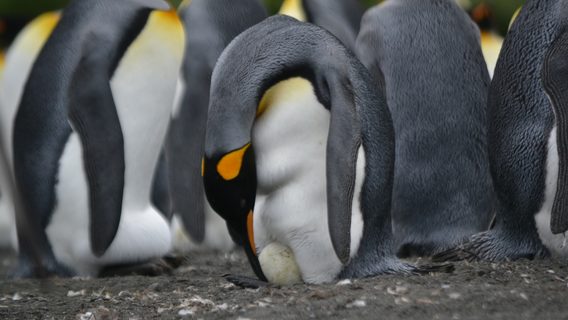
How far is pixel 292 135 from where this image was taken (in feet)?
12.7

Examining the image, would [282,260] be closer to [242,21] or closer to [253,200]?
[253,200]

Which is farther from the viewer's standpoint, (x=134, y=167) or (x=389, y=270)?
(x=134, y=167)

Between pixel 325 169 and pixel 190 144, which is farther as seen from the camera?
pixel 190 144

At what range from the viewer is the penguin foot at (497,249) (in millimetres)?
4289

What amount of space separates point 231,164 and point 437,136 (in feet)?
5.09

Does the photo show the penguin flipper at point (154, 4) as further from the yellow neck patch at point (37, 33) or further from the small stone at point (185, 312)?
the small stone at point (185, 312)

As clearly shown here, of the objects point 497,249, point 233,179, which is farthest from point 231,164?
point 497,249

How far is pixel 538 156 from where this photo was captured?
4238 mm

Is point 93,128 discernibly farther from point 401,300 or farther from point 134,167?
point 401,300

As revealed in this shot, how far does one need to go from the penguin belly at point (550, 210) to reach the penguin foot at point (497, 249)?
0.15ft

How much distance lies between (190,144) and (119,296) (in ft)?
6.86

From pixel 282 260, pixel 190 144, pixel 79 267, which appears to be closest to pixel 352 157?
pixel 282 260

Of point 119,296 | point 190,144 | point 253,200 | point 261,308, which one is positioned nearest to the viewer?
point 261,308

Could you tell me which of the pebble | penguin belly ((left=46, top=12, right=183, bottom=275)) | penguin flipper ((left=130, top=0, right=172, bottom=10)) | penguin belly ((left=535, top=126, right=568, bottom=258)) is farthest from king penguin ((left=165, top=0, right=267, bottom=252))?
the pebble
